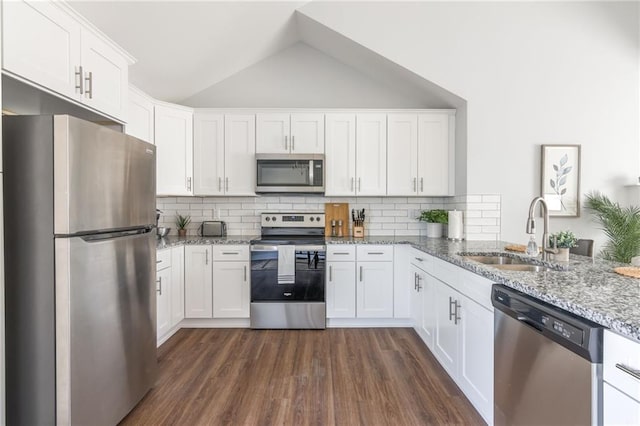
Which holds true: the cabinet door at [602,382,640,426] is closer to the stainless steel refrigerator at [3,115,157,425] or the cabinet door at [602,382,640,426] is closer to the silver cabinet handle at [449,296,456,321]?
the silver cabinet handle at [449,296,456,321]

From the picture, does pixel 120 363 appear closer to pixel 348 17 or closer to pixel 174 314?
pixel 174 314

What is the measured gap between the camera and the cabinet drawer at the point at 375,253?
10.9 ft

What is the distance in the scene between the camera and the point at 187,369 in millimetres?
2480

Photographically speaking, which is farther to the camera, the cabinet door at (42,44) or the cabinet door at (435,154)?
the cabinet door at (435,154)

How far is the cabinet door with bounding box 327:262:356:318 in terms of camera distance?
10.9ft

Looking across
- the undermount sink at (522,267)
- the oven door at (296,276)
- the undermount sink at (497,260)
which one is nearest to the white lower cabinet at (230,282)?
the oven door at (296,276)

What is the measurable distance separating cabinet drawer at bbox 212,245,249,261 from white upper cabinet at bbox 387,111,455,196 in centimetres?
172

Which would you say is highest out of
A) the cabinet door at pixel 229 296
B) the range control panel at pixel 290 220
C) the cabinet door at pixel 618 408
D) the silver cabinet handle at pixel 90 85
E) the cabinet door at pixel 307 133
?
the cabinet door at pixel 307 133

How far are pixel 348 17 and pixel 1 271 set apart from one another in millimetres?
3314

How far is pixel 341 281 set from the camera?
3326 millimetres

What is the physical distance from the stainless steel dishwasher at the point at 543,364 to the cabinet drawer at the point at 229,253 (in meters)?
2.38

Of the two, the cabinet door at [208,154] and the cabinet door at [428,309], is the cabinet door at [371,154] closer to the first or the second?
the cabinet door at [428,309]

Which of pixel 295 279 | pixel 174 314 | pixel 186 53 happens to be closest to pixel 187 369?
pixel 174 314

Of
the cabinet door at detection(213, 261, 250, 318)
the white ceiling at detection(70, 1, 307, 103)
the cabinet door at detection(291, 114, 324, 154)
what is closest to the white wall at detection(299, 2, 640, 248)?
the white ceiling at detection(70, 1, 307, 103)
